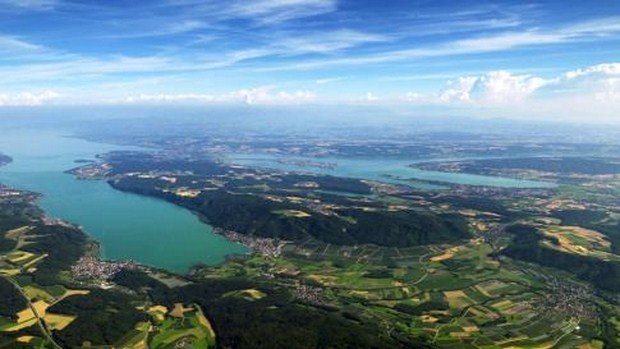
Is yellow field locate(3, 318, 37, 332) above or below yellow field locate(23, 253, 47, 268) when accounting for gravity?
below

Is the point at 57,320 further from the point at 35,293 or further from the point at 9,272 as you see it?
the point at 9,272

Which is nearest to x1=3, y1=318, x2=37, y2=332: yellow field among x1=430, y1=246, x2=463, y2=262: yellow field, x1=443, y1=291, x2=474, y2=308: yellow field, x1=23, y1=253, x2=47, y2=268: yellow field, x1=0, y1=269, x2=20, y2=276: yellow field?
x1=0, y1=269, x2=20, y2=276: yellow field

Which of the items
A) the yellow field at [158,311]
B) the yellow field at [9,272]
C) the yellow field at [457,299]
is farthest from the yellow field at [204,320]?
the yellow field at [457,299]

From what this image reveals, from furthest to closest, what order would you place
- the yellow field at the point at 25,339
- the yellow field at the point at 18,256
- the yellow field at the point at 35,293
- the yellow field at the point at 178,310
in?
the yellow field at the point at 18,256, the yellow field at the point at 35,293, the yellow field at the point at 178,310, the yellow field at the point at 25,339

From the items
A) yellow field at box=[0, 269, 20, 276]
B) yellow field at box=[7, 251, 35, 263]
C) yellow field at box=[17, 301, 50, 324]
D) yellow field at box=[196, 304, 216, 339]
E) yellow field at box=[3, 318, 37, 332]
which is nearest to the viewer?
yellow field at box=[3, 318, 37, 332]

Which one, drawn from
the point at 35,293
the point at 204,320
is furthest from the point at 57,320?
the point at 204,320

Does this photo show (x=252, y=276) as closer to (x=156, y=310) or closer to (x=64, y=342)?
(x=156, y=310)

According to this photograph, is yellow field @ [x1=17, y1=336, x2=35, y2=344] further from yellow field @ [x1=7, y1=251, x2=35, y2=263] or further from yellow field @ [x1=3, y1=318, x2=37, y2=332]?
yellow field @ [x1=7, y1=251, x2=35, y2=263]

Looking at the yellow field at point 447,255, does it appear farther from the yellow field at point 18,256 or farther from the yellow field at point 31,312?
the yellow field at point 18,256

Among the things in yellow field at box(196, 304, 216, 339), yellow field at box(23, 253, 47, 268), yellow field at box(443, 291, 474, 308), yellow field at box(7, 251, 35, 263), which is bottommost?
yellow field at box(196, 304, 216, 339)
